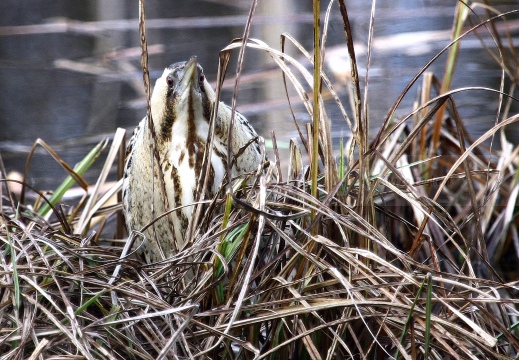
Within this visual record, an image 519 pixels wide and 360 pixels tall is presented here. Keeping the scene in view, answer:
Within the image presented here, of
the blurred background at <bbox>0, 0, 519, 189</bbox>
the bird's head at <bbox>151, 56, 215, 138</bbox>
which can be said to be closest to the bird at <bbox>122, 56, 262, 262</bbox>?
the bird's head at <bbox>151, 56, 215, 138</bbox>

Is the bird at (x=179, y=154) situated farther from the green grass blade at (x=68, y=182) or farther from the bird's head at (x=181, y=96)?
the green grass blade at (x=68, y=182)

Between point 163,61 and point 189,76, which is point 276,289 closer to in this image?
point 189,76

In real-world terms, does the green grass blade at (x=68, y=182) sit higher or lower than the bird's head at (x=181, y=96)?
lower

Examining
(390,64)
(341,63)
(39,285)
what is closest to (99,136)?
(341,63)

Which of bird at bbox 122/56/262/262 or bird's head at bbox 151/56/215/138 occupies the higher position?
bird's head at bbox 151/56/215/138

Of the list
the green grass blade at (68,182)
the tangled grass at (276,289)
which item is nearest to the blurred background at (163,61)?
the green grass blade at (68,182)

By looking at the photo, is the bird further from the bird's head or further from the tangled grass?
the tangled grass

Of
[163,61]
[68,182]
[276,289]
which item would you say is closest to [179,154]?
[68,182]

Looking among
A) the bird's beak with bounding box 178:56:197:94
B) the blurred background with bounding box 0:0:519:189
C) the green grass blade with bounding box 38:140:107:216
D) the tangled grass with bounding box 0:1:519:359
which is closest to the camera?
the tangled grass with bounding box 0:1:519:359
